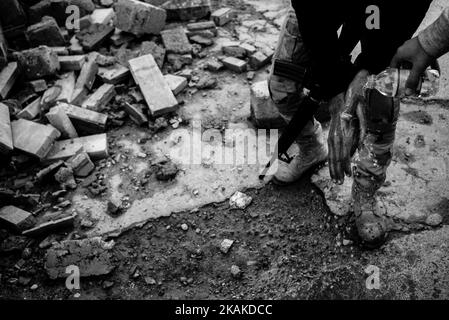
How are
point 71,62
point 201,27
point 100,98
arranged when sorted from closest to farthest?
point 100,98
point 71,62
point 201,27

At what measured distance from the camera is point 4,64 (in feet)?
12.0

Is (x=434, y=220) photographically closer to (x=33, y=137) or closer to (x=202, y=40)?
(x=202, y=40)

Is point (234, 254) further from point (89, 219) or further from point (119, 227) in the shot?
point (89, 219)

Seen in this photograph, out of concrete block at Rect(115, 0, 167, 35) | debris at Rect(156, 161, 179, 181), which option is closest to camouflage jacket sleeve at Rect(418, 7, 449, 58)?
debris at Rect(156, 161, 179, 181)

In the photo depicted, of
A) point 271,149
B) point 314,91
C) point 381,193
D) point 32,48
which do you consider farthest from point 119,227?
point 32,48

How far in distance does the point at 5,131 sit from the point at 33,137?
9.8 inches

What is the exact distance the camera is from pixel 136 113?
11.2 feet

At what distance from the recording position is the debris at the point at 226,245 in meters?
2.46

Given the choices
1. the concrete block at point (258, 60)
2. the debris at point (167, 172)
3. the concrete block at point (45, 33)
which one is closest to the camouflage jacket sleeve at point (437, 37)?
the debris at point (167, 172)

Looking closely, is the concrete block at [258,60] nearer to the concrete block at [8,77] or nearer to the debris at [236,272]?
the debris at [236,272]

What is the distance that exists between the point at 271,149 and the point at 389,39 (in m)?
1.52

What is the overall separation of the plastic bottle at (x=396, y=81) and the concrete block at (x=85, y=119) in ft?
8.03

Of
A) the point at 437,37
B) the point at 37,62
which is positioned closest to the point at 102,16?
the point at 37,62

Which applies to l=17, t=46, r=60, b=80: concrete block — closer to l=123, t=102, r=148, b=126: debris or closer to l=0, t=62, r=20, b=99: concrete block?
l=0, t=62, r=20, b=99: concrete block
